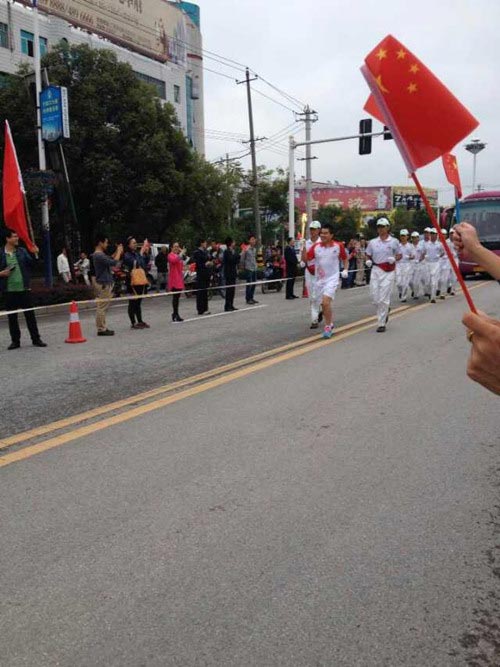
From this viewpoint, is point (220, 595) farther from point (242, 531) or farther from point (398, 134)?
point (398, 134)

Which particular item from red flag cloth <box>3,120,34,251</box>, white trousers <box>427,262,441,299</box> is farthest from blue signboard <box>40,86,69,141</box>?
white trousers <box>427,262,441,299</box>

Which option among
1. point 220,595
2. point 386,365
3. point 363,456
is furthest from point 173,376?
point 220,595

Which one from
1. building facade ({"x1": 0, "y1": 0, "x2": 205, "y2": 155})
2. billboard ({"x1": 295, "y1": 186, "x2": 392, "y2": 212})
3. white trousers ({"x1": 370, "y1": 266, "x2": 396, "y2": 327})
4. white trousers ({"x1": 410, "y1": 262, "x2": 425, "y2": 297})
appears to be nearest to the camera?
white trousers ({"x1": 370, "y1": 266, "x2": 396, "y2": 327})

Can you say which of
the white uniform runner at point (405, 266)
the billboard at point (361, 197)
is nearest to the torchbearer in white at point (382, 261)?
the white uniform runner at point (405, 266)

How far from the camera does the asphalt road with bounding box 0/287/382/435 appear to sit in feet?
22.1

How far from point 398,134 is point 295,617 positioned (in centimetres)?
256

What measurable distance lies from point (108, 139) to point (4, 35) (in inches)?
601

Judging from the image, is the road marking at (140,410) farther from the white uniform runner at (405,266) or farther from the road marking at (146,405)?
the white uniform runner at (405,266)

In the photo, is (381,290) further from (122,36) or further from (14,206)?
(122,36)

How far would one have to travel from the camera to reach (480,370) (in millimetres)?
2455

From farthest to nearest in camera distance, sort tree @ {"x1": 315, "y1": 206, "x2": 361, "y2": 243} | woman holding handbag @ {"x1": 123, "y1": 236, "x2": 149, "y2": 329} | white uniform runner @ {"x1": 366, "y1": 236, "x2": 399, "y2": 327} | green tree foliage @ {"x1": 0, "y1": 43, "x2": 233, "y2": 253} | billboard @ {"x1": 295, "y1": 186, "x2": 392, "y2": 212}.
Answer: billboard @ {"x1": 295, "y1": 186, "x2": 392, "y2": 212}
tree @ {"x1": 315, "y1": 206, "x2": 361, "y2": 243}
green tree foliage @ {"x1": 0, "y1": 43, "x2": 233, "y2": 253}
woman holding handbag @ {"x1": 123, "y1": 236, "x2": 149, "y2": 329}
white uniform runner @ {"x1": 366, "y1": 236, "x2": 399, "y2": 327}

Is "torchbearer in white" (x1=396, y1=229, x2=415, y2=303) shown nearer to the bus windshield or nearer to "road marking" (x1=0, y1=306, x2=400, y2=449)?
"road marking" (x1=0, y1=306, x2=400, y2=449)

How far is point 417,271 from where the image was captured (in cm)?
1745

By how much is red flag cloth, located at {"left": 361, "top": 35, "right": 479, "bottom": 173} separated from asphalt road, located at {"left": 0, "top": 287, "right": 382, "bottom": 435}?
3905mm
